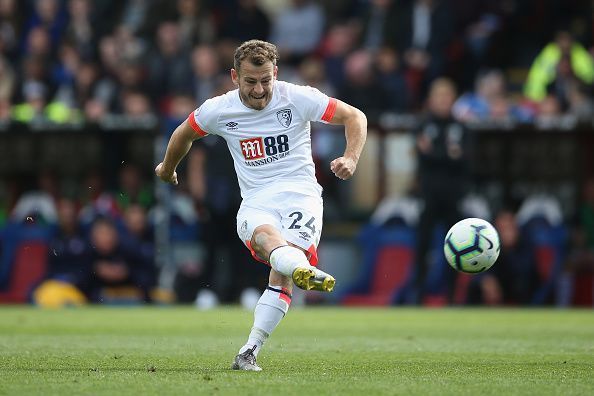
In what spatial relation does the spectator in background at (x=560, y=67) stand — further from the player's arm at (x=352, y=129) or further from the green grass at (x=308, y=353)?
the player's arm at (x=352, y=129)

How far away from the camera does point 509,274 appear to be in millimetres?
16562

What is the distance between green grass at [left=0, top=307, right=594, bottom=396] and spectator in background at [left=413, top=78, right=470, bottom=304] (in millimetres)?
1415

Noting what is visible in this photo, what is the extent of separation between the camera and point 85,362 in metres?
8.38

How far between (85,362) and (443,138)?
340 inches

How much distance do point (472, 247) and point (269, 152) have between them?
5.53ft

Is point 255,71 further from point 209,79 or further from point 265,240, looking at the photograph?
point 209,79

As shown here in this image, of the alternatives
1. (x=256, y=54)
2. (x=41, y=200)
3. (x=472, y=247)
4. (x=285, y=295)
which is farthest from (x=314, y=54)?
(x=285, y=295)

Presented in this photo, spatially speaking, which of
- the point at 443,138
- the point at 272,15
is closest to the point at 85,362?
the point at 443,138

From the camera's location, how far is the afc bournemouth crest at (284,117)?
8.20m

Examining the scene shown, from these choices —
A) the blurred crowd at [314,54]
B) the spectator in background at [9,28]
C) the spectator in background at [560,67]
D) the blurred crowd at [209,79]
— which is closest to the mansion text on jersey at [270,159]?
the blurred crowd at [209,79]

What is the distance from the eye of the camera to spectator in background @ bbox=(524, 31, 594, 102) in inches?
688

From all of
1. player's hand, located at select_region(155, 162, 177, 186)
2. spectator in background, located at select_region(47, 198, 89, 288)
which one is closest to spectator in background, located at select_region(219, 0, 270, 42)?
spectator in background, located at select_region(47, 198, 89, 288)

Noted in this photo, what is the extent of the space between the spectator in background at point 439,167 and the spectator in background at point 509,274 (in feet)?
2.36

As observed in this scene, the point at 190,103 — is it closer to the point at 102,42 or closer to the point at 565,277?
the point at 102,42
